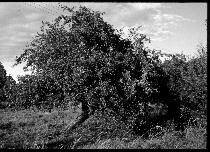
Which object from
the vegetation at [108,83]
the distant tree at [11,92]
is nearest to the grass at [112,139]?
the vegetation at [108,83]

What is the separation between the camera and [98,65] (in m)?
16.3

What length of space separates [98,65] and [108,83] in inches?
41.3

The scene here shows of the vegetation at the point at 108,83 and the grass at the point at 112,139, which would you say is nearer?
the grass at the point at 112,139

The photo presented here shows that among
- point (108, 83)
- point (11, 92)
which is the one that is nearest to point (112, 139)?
point (108, 83)

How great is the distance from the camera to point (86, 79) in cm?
1641

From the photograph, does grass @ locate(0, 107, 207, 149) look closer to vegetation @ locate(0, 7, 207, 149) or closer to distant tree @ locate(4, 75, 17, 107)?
vegetation @ locate(0, 7, 207, 149)

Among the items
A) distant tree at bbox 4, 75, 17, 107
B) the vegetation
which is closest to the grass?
the vegetation

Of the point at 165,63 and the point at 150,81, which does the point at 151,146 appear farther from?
the point at 165,63

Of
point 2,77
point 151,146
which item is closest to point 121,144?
point 151,146

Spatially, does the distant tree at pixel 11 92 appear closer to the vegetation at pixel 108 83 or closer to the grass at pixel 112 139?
the vegetation at pixel 108 83

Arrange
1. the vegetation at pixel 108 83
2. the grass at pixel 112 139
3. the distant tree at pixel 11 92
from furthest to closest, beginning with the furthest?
the distant tree at pixel 11 92, the vegetation at pixel 108 83, the grass at pixel 112 139

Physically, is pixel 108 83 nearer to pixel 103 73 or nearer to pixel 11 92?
pixel 103 73

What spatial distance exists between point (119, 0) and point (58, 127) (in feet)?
37.6

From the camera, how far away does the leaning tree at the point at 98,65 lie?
15898mm
